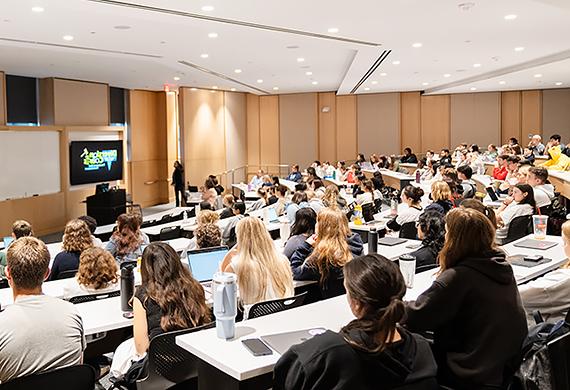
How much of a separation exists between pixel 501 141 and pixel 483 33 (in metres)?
12.5

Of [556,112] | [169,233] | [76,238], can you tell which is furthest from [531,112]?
[76,238]

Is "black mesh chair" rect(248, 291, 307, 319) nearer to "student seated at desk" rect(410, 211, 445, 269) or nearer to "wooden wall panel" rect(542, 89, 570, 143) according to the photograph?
"student seated at desk" rect(410, 211, 445, 269)

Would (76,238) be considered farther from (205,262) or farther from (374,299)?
(374,299)

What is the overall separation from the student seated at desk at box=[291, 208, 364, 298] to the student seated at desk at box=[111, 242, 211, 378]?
1427 millimetres

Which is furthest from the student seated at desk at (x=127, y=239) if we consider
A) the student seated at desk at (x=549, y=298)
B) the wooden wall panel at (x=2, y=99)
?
the wooden wall panel at (x=2, y=99)

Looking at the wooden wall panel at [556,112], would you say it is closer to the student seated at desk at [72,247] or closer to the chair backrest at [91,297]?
the student seated at desk at [72,247]

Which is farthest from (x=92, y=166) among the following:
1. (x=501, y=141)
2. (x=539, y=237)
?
(x=501, y=141)

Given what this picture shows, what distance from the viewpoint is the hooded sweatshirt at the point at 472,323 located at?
8.87 ft

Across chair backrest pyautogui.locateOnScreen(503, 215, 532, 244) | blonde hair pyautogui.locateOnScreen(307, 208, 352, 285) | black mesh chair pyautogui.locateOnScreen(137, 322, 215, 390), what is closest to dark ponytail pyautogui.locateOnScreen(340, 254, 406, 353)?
black mesh chair pyautogui.locateOnScreen(137, 322, 215, 390)

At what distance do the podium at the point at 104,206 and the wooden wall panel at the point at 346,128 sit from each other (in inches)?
377

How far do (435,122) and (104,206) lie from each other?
481 inches

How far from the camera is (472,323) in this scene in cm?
274

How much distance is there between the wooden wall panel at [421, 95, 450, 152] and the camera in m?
20.9

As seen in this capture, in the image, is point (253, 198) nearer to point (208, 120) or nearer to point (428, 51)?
point (428, 51)
